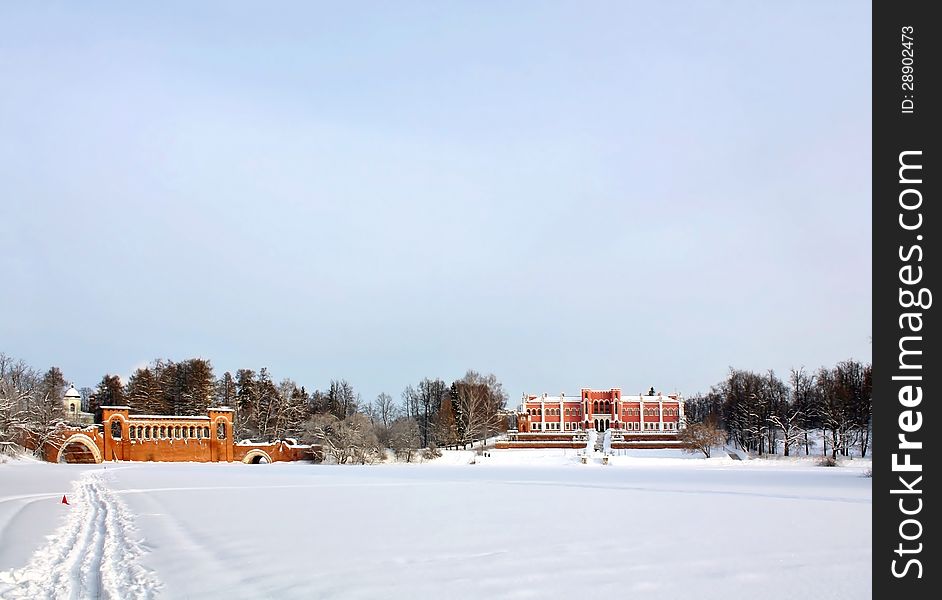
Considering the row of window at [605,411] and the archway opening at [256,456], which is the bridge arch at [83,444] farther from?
the row of window at [605,411]

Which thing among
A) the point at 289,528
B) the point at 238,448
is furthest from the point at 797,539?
the point at 238,448

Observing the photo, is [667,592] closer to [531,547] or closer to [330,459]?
[531,547]

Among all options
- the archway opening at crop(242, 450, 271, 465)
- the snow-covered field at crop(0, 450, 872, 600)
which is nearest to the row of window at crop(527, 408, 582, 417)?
the archway opening at crop(242, 450, 271, 465)

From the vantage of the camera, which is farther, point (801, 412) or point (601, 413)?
point (601, 413)

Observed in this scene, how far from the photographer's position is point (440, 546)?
1459 centimetres

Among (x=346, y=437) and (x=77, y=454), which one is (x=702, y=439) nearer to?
(x=346, y=437)

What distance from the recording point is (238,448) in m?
82.5

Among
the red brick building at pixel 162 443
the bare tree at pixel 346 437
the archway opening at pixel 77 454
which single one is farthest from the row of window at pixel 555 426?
the archway opening at pixel 77 454

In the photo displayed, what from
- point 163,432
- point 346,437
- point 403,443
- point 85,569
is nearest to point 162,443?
point 163,432

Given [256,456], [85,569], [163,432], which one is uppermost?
[85,569]

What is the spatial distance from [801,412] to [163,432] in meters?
69.5

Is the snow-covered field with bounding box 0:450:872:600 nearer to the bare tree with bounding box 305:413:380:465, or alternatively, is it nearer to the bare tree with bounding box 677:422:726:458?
the bare tree with bounding box 305:413:380:465

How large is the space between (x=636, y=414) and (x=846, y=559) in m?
97.5

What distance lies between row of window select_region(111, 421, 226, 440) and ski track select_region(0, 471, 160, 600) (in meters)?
63.7
